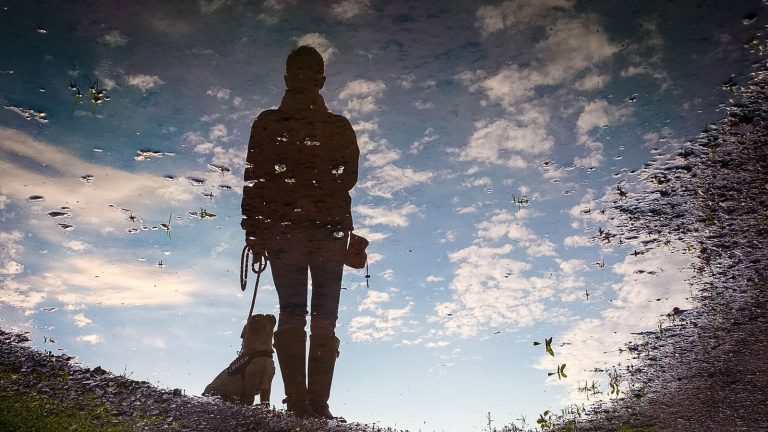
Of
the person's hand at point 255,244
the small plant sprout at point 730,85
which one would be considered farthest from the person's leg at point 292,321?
the small plant sprout at point 730,85

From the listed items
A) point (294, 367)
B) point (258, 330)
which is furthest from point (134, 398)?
point (294, 367)

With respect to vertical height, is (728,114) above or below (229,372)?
above

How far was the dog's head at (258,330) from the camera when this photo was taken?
5883 millimetres

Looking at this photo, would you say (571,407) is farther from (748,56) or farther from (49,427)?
(49,427)

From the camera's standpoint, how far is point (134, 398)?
16.4 ft

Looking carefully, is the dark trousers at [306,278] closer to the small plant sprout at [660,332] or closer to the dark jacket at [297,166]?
the dark jacket at [297,166]

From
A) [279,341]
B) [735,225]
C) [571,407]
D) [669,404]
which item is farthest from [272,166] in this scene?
[735,225]

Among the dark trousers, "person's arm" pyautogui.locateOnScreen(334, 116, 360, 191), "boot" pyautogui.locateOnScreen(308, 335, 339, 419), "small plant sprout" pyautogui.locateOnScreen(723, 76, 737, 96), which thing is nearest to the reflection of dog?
the dark trousers

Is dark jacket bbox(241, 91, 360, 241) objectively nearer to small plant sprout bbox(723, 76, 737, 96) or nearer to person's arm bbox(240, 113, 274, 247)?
person's arm bbox(240, 113, 274, 247)

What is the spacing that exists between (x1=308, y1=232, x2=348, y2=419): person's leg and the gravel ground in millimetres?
417

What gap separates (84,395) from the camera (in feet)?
15.4

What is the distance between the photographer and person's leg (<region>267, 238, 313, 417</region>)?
5402 mm

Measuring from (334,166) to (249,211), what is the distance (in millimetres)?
1333

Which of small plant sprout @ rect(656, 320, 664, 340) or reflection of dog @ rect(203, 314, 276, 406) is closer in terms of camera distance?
reflection of dog @ rect(203, 314, 276, 406)
